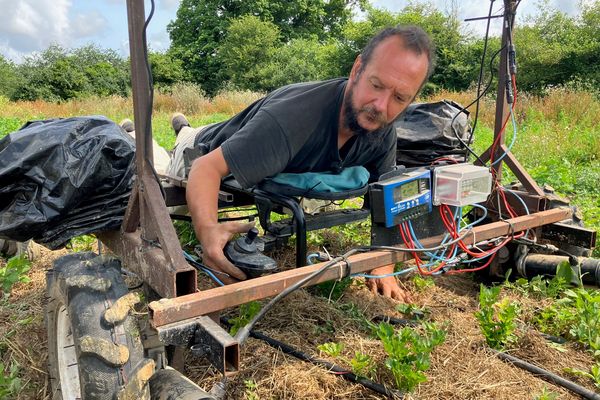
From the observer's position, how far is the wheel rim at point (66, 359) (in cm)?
203

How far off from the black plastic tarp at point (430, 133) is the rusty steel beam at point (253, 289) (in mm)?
968

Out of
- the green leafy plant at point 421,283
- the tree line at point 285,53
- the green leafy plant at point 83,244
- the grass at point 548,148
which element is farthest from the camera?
the tree line at point 285,53

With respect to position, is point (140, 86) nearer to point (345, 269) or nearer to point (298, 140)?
point (298, 140)

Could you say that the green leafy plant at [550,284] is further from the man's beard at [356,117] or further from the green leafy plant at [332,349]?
the green leafy plant at [332,349]

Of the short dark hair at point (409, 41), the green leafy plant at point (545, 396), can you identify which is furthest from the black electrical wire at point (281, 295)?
the short dark hair at point (409, 41)

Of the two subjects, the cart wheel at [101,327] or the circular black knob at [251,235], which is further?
the circular black knob at [251,235]

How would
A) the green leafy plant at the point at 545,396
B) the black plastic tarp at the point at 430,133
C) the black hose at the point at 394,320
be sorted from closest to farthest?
the green leafy plant at the point at 545,396 → the black hose at the point at 394,320 → the black plastic tarp at the point at 430,133

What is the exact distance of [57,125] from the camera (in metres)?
2.50

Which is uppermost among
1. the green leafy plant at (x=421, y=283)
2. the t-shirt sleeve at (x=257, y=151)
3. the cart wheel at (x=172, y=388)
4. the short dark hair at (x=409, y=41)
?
the short dark hair at (x=409, y=41)

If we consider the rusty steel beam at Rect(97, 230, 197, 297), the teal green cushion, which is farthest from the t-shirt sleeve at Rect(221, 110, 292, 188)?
the rusty steel beam at Rect(97, 230, 197, 297)

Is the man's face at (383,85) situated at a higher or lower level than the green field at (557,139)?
higher

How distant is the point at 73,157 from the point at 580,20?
2790cm

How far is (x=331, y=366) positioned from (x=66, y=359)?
1.13 meters

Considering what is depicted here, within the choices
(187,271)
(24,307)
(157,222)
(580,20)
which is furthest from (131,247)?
(580,20)
